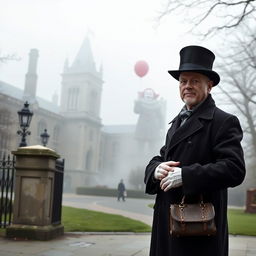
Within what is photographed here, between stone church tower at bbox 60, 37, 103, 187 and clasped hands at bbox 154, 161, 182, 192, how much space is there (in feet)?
228

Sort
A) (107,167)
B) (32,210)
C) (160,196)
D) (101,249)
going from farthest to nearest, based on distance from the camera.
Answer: (107,167) < (32,210) < (101,249) < (160,196)

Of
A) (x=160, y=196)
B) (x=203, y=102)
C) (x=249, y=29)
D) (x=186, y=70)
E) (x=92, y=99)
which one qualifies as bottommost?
(x=160, y=196)

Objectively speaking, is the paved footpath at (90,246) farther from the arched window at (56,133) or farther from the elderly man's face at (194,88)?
the arched window at (56,133)

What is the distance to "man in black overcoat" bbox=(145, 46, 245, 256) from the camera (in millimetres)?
2578

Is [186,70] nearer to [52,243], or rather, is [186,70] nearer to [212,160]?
[212,160]

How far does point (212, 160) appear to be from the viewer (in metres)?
2.77

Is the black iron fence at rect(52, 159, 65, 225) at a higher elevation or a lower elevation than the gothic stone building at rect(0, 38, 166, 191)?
lower

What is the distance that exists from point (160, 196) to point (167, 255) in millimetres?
413

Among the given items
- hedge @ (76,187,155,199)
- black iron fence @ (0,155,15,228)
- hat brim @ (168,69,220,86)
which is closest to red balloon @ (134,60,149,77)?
hedge @ (76,187,155,199)

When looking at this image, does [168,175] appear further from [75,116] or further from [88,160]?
[88,160]

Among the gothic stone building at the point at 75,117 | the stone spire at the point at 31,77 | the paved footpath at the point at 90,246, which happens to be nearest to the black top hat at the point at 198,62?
the paved footpath at the point at 90,246

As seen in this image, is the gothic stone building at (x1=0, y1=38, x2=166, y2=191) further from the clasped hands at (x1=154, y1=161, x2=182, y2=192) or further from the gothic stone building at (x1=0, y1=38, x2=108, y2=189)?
the clasped hands at (x1=154, y1=161, x2=182, y2=192)

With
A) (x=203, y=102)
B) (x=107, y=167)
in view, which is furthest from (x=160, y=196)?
(x=107, y=167)

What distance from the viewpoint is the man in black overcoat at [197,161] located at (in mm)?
2578
